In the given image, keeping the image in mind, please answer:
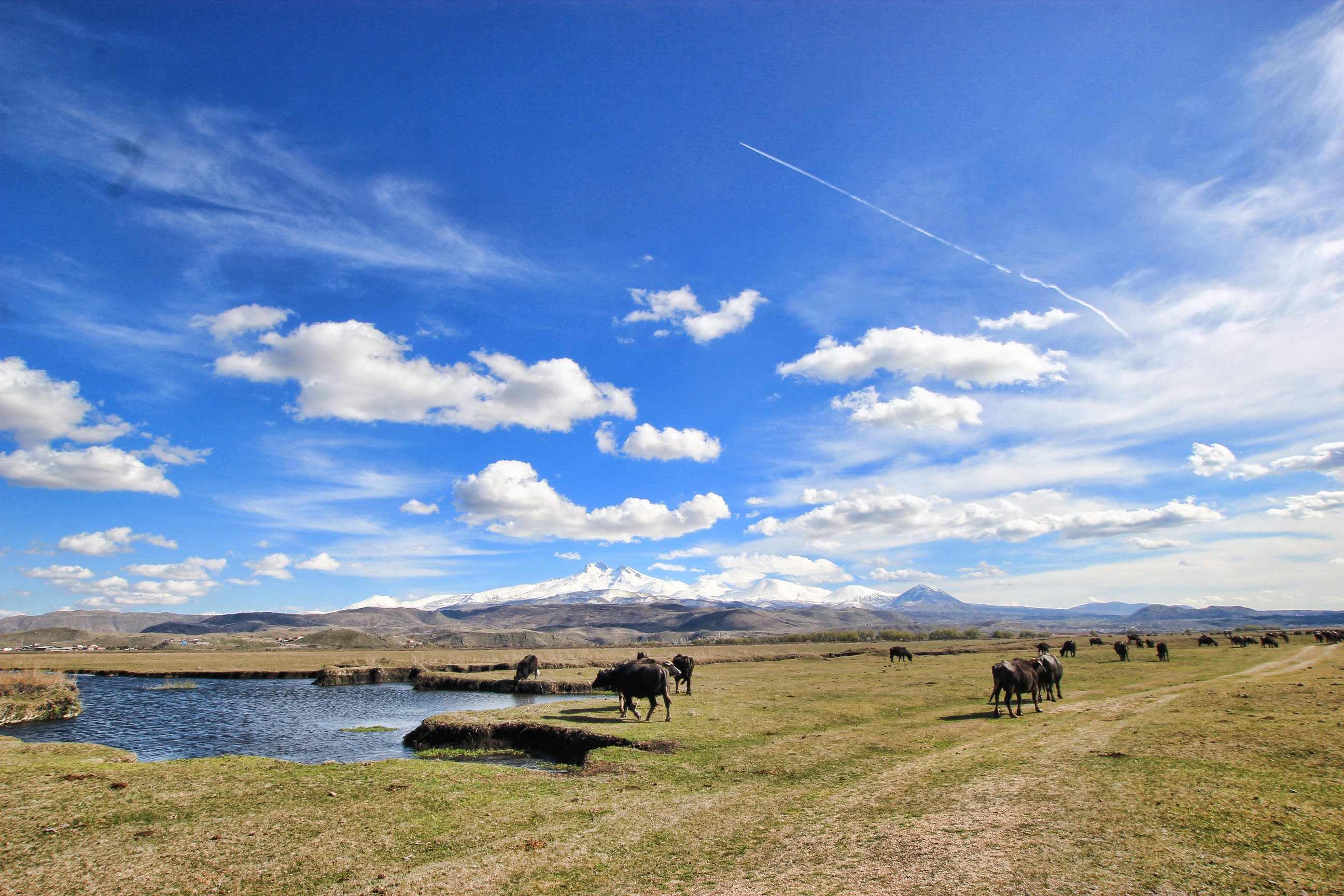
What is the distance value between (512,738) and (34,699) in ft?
93.6

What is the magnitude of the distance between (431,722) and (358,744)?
9.54 feet

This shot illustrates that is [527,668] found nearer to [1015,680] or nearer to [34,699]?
[34,699]

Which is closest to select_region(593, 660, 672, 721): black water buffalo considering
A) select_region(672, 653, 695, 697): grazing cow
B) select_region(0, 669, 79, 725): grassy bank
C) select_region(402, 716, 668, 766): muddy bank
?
select_region(402, 716, 668, 766): muddy bank

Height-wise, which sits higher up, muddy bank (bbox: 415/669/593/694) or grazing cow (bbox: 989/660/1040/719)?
grazing cow (bbox: 989/660/1040/719)

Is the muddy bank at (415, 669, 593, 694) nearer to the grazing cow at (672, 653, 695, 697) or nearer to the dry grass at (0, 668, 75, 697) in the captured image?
the grazing cow at (672, 653, 695, 697)

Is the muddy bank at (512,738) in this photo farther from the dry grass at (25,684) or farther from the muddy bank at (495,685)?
the dry grass at (25,684)

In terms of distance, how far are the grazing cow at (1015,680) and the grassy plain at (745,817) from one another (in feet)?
11.8

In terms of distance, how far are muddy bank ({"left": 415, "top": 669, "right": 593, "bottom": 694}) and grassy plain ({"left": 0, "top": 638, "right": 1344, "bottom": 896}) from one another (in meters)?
25.6

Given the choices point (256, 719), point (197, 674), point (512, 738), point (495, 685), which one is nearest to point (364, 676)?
point (495, 685)

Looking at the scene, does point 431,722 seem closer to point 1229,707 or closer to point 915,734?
point 915,734

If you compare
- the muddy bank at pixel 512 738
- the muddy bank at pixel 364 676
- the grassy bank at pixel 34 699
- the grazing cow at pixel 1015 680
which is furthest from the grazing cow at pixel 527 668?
the grazing cow at pixel 1015 680

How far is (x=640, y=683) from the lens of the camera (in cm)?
2592

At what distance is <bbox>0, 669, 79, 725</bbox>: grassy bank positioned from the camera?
30375 mm

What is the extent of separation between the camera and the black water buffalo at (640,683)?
83.6ft
